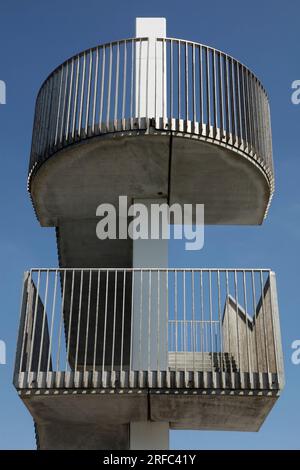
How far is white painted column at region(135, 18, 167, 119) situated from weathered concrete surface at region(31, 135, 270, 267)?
2.08 feet

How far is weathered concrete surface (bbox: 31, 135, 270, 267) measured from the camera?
8875mm

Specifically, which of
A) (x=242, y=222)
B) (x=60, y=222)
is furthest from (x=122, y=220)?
(x=242, y=222)

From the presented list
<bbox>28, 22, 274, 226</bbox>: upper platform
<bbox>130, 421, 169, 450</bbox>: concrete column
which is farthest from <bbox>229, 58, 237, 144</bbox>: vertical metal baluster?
<bbox>130, 421, 169, 450</bbox>: concrete column

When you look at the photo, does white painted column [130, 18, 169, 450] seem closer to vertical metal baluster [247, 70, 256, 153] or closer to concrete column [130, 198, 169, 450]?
concrete column [130, 198, 169, 450]

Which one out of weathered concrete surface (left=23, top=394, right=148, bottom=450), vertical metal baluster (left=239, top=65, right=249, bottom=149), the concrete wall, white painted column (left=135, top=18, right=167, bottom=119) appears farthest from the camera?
vertical metal baluster (left=239, top=65, right=249, bottom=149)

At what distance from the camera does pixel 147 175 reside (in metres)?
9.53

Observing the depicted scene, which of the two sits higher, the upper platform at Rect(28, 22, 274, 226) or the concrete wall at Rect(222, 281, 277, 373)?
the upper platform at Rect(28, 22, 274, 226)

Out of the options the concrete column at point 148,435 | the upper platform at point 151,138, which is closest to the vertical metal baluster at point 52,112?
the upper platform at point 151,138

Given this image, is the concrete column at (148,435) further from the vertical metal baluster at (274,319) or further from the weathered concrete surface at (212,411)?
the vertical metal baluster at (274,319)

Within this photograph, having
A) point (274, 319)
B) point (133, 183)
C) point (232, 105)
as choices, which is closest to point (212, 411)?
point (274, 319)

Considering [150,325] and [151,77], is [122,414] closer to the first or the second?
[150,325]

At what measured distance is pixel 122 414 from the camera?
27.6 feet

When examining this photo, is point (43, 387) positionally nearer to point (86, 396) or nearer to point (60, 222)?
point (86, 396)

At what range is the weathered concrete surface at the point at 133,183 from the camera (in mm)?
8875
